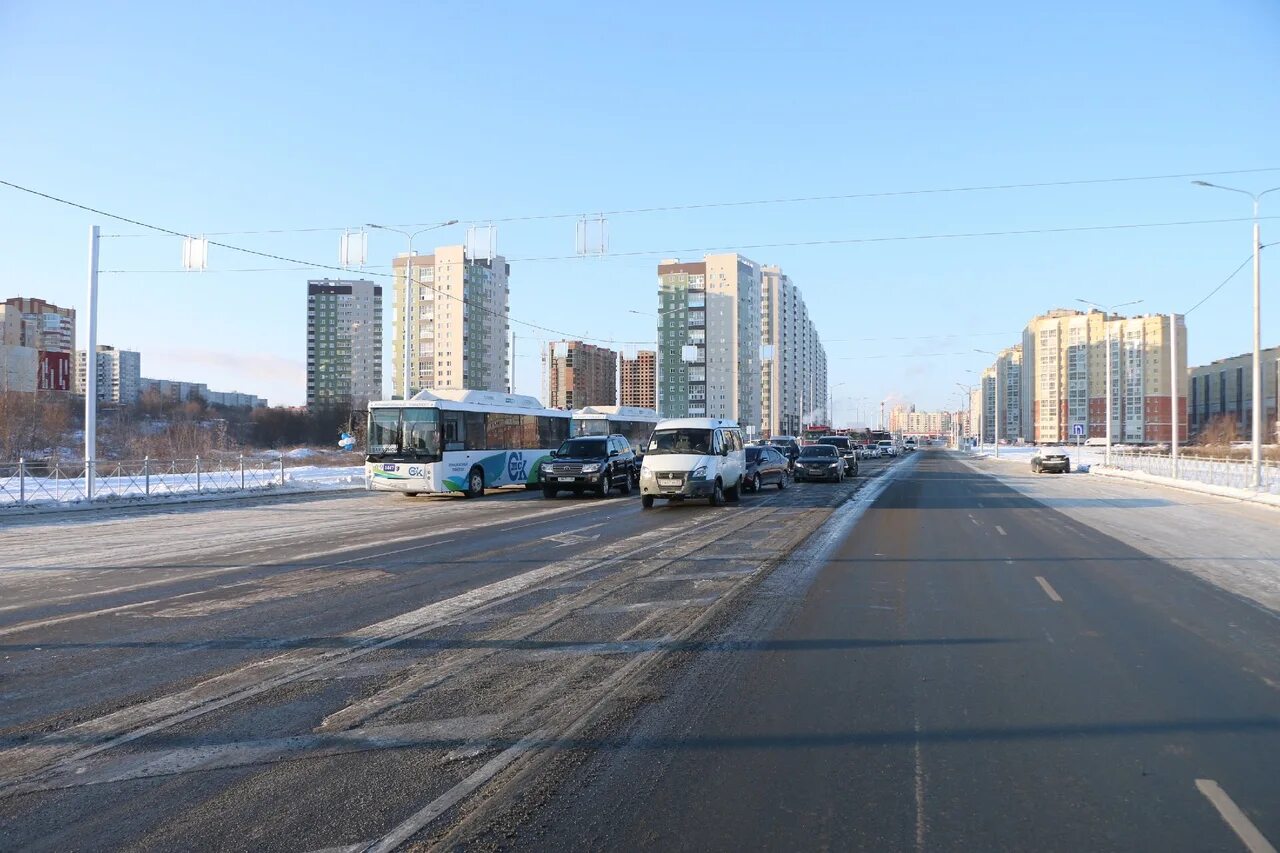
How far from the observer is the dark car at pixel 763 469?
103 ft

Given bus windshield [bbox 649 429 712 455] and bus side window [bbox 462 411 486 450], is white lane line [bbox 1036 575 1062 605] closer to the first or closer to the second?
bus windshield [bbox 649 429 712 455]

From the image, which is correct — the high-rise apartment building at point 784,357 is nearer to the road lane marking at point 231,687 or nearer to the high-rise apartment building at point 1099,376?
the high-rise apartment building at point 1099,376

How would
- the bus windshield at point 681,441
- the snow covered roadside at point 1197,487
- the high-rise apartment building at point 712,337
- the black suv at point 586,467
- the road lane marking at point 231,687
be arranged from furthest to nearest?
the high-rise apartment building at point 712,337, the black suv at point 586,467, the snow covered roadside at point 1197,487, the bus windshield at point 681,441, the road lane marking at point 231,687

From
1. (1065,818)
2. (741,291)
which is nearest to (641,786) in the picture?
(1065,818)

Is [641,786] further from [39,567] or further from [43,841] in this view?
[39,567]

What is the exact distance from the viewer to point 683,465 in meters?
24.1

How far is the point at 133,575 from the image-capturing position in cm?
1218

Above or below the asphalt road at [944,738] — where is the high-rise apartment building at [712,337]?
above

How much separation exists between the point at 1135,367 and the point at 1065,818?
4555 inches

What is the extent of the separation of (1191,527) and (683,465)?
11.7m

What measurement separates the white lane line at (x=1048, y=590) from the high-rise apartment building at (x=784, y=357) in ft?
390

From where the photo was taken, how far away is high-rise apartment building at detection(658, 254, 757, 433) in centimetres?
10119

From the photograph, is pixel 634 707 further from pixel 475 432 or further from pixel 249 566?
pixel 475 432

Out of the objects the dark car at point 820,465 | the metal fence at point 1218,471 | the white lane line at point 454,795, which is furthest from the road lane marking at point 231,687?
the metal fence at point 1218,471
